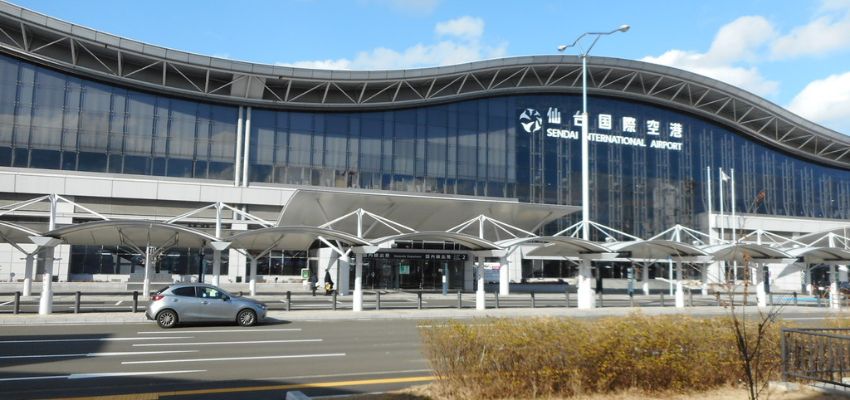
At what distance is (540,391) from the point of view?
871cm

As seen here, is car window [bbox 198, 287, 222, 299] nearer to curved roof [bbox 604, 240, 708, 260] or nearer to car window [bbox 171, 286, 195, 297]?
car window [bbox 171, 286, 195, 297]

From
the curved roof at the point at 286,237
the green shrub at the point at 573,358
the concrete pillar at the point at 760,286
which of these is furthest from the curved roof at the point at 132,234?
the concrete pillar at the point at 760,286

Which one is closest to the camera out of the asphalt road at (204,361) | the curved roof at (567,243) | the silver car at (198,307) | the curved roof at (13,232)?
the asphalt road at (204,361)

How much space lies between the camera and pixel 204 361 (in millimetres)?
13766

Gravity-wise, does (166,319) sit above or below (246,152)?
below

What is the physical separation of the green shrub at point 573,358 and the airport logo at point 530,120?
5009 centimetres

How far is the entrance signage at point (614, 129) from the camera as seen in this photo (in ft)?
194

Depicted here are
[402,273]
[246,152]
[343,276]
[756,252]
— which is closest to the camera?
[756,252]

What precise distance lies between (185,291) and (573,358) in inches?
631

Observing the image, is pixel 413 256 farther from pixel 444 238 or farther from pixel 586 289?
pixel 586 289

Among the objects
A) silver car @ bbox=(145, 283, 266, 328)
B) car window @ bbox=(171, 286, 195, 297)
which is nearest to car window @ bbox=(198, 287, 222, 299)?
silver car @ bbox=(145, 283, 266, 328)

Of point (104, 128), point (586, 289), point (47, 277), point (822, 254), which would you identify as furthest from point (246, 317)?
point (822, 254)

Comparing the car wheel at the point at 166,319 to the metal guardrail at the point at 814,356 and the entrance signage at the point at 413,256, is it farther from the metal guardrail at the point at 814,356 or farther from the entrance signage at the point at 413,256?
the entrance signage at the point at 413,256

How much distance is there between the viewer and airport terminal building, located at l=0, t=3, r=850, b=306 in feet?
149
